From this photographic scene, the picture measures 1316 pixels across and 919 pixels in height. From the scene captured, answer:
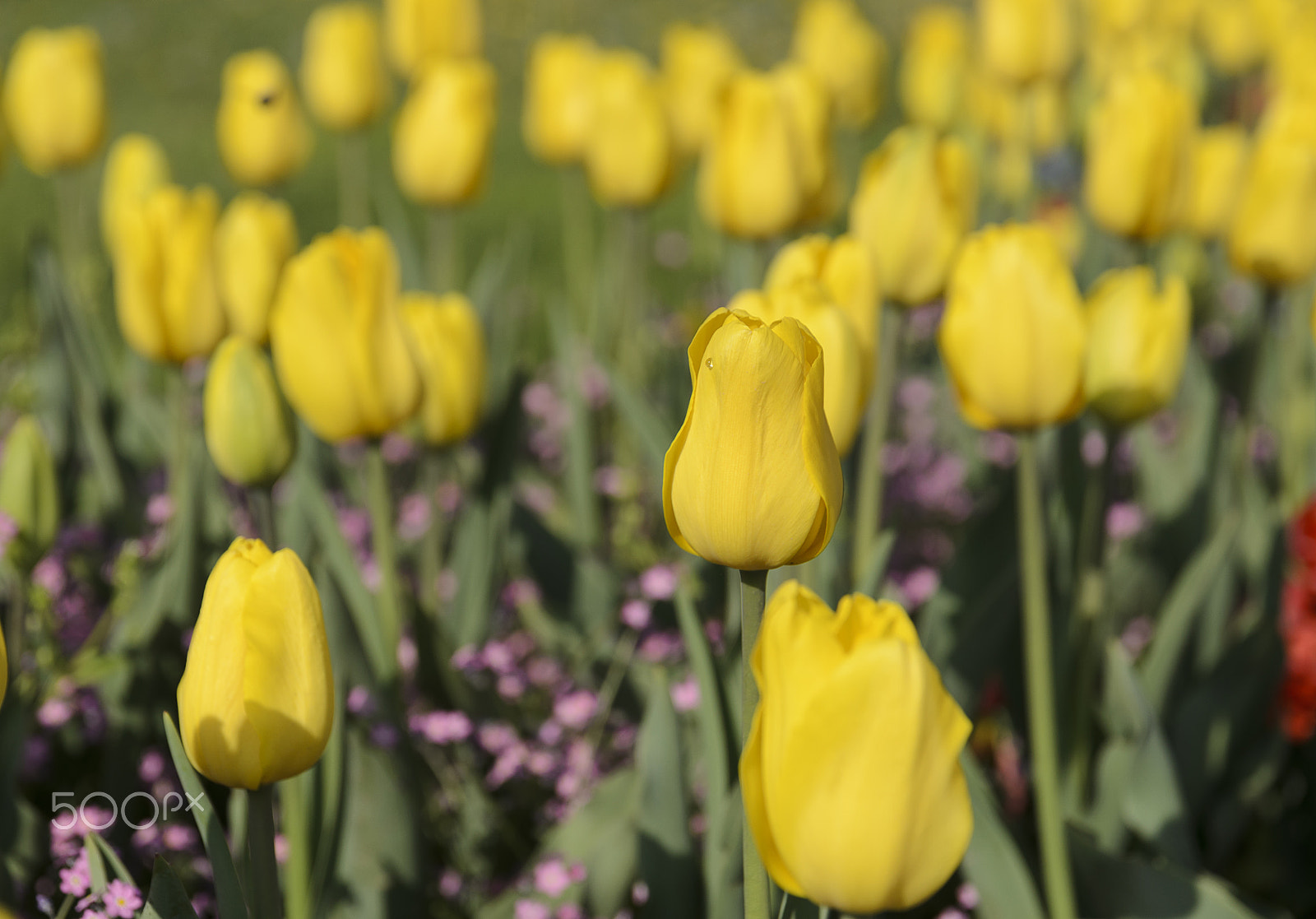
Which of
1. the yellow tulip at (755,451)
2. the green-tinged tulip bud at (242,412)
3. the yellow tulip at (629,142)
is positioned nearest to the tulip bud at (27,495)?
the green-tinged tulip bud at (242,412)

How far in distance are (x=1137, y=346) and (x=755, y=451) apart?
2.88 ft

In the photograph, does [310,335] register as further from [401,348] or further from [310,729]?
[310,729]

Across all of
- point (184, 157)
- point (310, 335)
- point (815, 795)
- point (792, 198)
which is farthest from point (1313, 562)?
point (184, 157)

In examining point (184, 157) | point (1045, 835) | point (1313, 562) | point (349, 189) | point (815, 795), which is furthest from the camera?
point (184, 157)

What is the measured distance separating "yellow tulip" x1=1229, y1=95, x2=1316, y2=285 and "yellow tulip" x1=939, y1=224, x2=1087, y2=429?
0.78 metres

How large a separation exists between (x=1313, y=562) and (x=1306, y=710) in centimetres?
22

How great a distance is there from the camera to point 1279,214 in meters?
2.08

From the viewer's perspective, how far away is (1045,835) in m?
1.54

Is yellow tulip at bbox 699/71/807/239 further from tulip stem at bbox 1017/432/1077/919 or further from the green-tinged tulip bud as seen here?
the green-tinged tulip bud

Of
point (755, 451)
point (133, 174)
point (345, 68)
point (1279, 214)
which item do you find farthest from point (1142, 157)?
point (133, 174)

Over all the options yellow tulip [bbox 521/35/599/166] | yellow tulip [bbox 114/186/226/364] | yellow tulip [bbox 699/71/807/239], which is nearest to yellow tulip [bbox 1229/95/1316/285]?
yellow tulip [bbox 699/71/807/239]

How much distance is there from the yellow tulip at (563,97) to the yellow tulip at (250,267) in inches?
47.1

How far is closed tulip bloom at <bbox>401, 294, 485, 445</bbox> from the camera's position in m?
1.91

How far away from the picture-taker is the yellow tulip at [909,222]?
5.98ft
